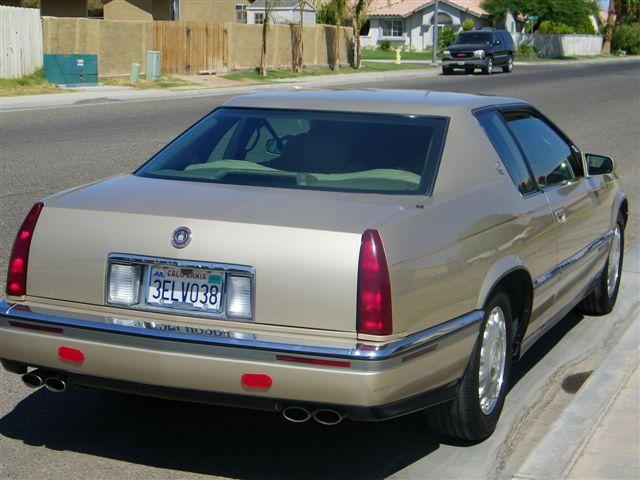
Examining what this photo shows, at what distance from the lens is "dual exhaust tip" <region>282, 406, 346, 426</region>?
4.17 metres

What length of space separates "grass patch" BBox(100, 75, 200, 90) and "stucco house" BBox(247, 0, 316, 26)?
28.2 m

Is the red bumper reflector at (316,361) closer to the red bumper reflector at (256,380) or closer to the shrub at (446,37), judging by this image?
the red bumper reflector at (256,380)

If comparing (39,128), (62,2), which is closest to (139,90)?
(39,128)

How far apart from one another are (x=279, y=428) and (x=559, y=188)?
2126mm

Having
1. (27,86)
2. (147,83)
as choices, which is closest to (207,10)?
(147,83)

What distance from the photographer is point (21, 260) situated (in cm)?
460

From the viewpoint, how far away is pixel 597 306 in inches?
289

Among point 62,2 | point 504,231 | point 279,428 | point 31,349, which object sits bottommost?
point 279,428

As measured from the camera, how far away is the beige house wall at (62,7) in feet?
137

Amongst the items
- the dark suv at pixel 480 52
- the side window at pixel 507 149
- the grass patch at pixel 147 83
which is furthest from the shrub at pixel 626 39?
the side window at pixel 507 149

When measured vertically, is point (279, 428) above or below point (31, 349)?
below

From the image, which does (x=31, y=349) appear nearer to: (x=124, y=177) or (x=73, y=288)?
(x=73, y=288)

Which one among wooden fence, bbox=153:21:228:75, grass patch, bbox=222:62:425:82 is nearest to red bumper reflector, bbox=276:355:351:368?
wooden fence, bbox=153:21:228:75

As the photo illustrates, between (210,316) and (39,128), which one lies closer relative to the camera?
(210,316)
